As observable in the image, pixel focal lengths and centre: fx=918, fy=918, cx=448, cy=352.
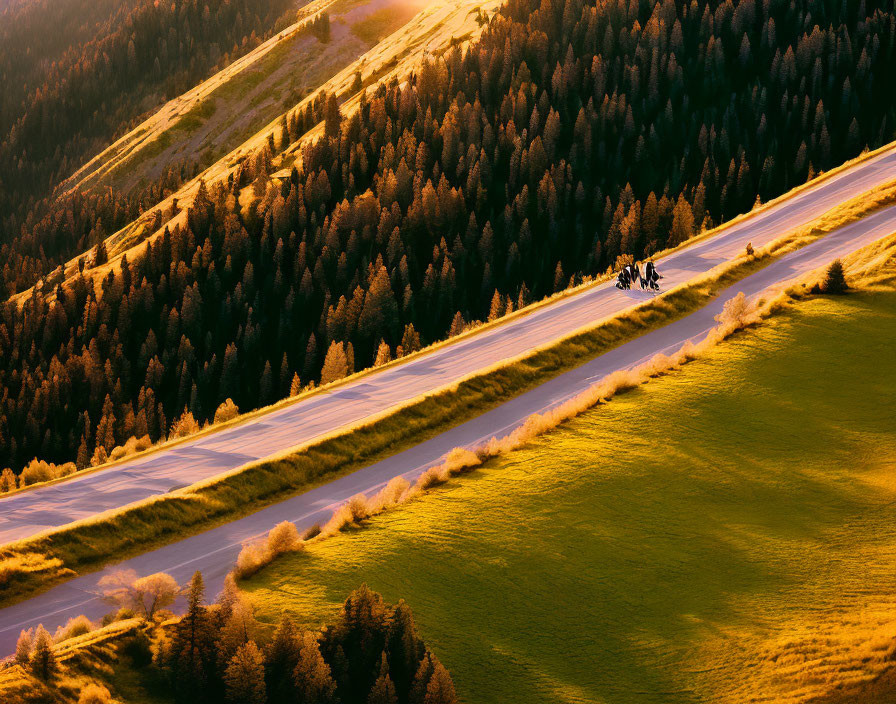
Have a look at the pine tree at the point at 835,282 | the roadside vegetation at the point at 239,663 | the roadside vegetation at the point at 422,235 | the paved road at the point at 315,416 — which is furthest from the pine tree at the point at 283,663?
the roadside vegetation at the point at 422,235

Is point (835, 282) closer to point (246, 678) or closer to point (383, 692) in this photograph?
point (383, 692)

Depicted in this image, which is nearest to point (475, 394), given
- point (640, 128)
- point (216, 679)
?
point (216, 679)

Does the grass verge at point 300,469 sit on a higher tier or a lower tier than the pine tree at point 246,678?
higher

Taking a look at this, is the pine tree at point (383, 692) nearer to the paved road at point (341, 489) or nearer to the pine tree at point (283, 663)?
the pine tree at point (283, 663)

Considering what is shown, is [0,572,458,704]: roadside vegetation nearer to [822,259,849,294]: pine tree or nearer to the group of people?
[822,259,849,294]: pine tree

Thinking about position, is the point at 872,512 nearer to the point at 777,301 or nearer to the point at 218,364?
the point at 777,301

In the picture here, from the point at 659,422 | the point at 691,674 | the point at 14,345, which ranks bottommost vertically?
the point at 691,674
